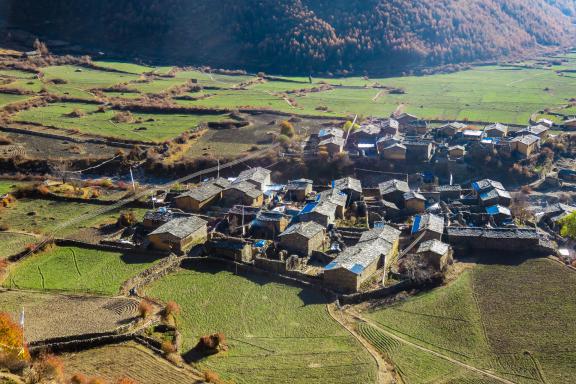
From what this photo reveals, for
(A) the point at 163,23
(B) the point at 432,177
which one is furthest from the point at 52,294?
(A) the point at 163,23

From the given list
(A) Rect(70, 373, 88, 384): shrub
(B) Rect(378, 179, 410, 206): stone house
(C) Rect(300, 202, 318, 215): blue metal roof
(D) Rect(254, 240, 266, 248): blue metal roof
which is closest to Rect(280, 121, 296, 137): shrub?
(B) Rect(378, 179, 410, 206): stone house

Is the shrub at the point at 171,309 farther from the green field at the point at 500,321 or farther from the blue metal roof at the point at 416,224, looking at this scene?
the blue metal roof at the point at 416,224

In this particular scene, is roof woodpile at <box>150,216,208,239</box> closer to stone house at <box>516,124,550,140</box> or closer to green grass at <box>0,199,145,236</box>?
green grass at <box>0,199,145,236</box>

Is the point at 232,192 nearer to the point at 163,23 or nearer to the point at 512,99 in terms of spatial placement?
the point at 512,99

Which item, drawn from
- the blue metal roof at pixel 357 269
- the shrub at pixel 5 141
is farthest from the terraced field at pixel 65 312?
the shrub at pixel 5 141

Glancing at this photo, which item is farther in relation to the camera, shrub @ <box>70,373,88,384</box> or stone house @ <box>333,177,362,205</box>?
stone house @ <box>333,177,362,205</box>

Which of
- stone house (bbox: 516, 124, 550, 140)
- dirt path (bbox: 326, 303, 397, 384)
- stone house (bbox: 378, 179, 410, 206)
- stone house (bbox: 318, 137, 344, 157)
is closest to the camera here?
dirt path (bbox: 326, 303, 397, 384)
